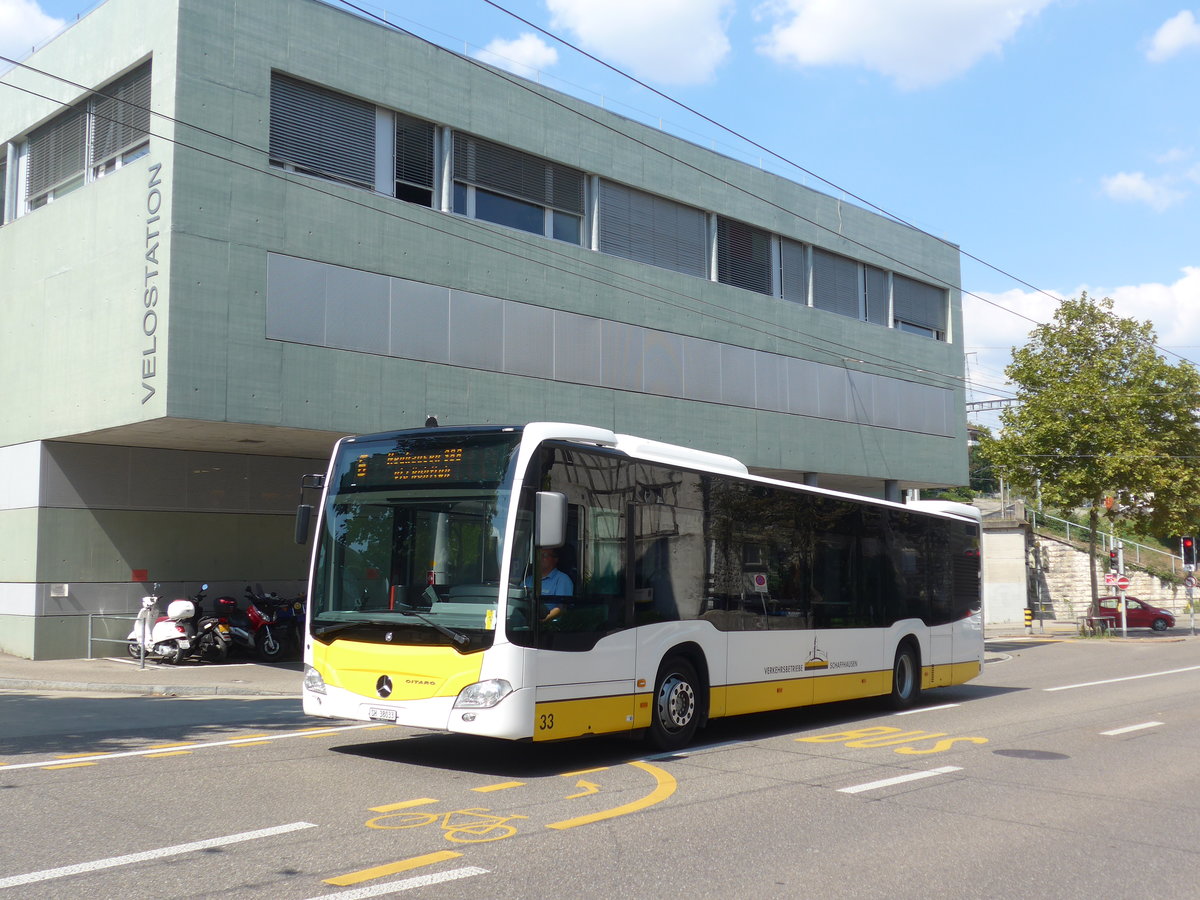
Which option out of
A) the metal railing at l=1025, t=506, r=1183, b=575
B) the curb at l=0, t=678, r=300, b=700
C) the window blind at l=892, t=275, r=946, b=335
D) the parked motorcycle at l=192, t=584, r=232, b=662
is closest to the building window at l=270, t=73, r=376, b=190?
the parked motorcycle at l=192, t=584, r=232, b=662

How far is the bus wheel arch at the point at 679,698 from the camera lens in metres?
10.9

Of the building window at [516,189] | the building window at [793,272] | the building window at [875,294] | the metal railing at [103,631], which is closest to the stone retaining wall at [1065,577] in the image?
the building window at [875,294]

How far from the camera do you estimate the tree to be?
37031mm

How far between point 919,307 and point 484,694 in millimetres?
28935

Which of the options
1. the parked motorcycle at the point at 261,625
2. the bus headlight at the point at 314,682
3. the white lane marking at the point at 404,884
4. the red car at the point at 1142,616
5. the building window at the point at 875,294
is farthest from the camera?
the red car at the point at 1142,616

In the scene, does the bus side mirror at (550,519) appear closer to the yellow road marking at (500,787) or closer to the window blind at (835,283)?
the yellow road marking at (500,787)

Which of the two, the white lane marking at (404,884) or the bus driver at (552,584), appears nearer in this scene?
the white lane marking at (404,884)

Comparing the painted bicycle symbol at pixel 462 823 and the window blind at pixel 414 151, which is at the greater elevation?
the window blind at pixel 414 151

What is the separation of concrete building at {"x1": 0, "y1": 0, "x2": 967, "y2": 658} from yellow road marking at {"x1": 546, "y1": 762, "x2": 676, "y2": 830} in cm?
1132

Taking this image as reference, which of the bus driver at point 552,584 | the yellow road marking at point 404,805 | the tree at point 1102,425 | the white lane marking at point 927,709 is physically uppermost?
the tree at point 1102,425

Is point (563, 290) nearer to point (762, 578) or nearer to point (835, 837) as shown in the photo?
point (762, 578)

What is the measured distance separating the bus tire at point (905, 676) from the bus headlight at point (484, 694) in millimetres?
7663

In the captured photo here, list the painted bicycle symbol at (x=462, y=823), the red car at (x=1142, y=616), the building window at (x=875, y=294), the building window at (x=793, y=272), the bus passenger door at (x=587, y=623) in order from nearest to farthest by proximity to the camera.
A: the painted bicycle symbol at (x=462, y=823), the bus passenger door at (x=587, y=623), the building window at (x=793, y=272), the building window at (x=875, y=294), the red car at (x=1142, y=616)

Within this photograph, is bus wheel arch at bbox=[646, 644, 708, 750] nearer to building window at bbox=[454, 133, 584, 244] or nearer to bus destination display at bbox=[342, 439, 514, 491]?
bus destination display at bbox=[342, 439, 514, 491]
